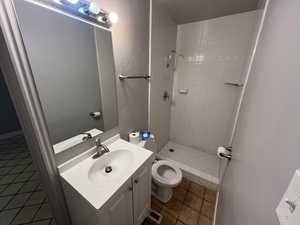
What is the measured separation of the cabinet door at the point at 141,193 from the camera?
990 millimetres

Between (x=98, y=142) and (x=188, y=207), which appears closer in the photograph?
(x=98, y=142)

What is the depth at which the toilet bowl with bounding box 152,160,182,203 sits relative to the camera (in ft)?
4.70

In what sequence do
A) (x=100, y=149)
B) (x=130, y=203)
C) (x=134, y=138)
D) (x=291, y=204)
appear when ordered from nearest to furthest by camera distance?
(x=291, y=204)
(x=130, y=203)
(x=100, y=149)
(x=134, y=138)

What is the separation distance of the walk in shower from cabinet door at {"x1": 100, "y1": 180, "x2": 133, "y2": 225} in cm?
114

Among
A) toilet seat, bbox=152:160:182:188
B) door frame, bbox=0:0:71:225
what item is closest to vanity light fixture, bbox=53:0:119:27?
door frame, bbox=0:0:71:225

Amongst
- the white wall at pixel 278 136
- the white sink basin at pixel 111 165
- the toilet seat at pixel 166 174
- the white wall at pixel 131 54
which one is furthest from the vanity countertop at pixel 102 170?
the white wall at pixel 278 136

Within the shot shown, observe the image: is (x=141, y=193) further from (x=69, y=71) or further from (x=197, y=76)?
(x=197, y=76)


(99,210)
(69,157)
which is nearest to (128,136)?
(69,157)

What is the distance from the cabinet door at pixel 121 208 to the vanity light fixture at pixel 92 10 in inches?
48.8

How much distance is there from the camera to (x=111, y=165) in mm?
1100

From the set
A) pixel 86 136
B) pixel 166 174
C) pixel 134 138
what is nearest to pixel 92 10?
pixel 86 136

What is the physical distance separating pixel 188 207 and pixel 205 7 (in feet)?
8.02

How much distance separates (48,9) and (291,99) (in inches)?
47.9

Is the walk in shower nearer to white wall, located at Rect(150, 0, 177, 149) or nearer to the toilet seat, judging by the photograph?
white wall, located at Rect(150, 0, 177, 149)
